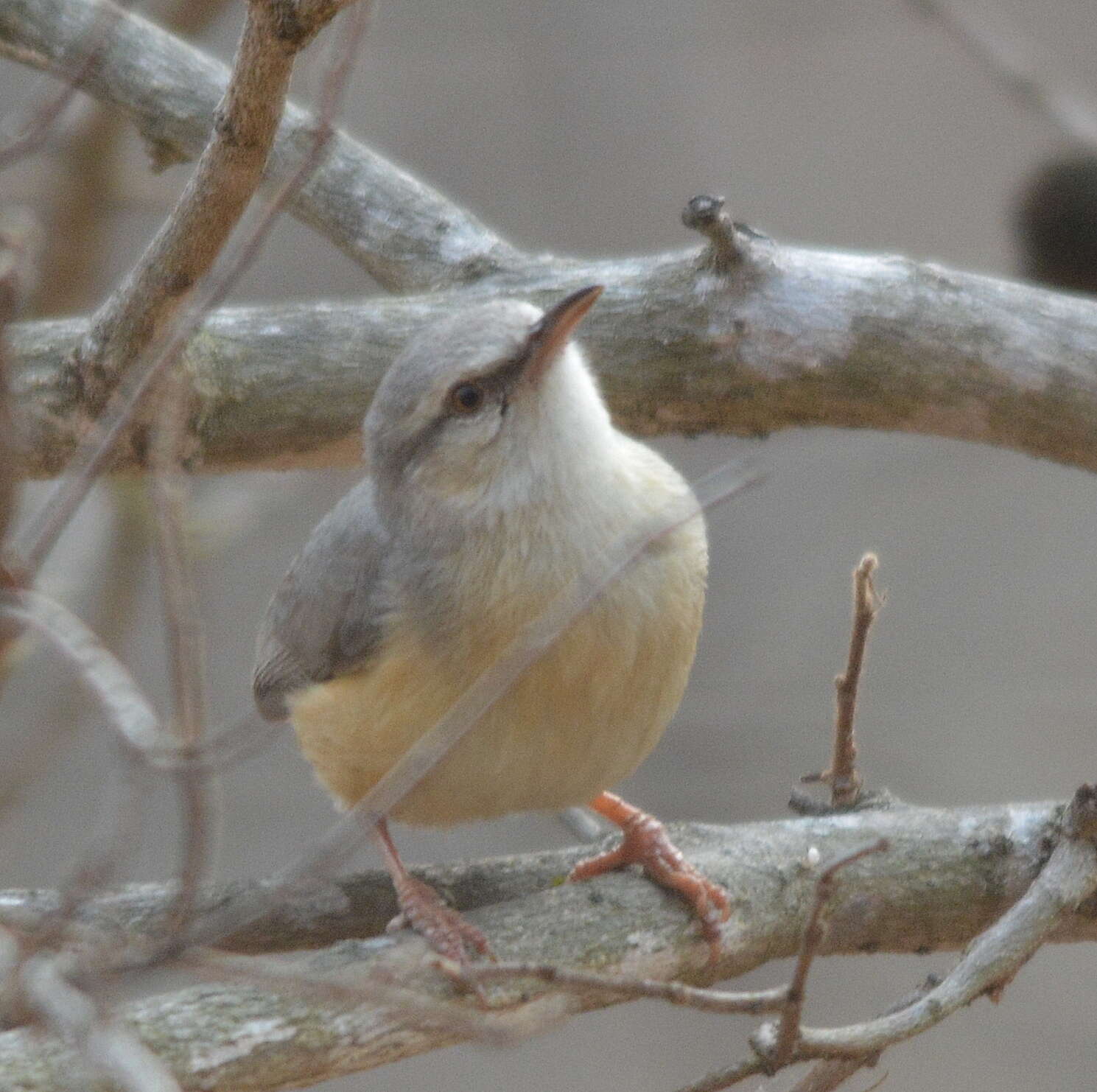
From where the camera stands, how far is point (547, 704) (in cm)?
259

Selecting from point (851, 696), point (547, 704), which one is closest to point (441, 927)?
point (547, 704)

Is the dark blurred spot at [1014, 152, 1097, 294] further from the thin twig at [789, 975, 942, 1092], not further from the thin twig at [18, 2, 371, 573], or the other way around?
the thin twig at [18, 2, 371, 573]

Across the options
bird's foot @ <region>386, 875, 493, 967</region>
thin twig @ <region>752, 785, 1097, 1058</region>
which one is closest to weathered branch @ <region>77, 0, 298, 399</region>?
bird's foot @ <region>386, 875, 493, 967</region>

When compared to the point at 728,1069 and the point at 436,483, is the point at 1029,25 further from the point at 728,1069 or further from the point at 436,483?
the point at 728,1069

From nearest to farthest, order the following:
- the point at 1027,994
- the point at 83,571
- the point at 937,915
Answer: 1. the point at 937,915
2. the point at 83,571
3. the point at 1027,994

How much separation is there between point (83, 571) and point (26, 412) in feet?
6.73

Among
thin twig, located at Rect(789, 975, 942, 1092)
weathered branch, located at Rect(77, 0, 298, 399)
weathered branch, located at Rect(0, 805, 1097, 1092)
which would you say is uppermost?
weathered branch, located at Rect(77, 0, 298, 399)

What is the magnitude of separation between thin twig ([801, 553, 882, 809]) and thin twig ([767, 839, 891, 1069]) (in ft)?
2.74

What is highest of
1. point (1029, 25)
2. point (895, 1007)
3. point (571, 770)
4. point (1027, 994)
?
point (1029, 25)

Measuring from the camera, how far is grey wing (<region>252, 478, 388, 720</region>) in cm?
288

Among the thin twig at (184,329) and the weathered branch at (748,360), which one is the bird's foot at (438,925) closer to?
the weathered branch at (748,360)

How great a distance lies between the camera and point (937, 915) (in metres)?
2.98

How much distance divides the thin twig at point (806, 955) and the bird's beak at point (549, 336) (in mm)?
1145

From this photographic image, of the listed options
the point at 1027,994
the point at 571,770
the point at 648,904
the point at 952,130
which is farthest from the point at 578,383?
the point at 952,130
